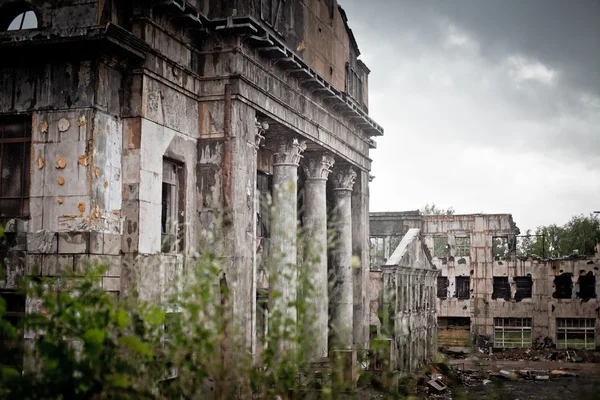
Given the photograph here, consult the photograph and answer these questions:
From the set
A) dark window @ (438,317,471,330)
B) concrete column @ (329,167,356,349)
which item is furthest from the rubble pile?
concrete column @ (329,167,356,349)

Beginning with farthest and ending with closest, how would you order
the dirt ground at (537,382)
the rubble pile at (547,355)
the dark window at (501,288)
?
the dark window at (501,288) → the rubble pile at (547,355) → the dirt ground at (537,382)

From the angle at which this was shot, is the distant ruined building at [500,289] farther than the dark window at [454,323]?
No

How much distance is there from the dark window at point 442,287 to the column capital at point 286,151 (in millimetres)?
27523

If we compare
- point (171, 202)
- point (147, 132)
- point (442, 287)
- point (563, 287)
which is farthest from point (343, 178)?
point (563, 287)

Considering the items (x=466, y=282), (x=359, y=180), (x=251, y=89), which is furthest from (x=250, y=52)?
(x=466, y=282)

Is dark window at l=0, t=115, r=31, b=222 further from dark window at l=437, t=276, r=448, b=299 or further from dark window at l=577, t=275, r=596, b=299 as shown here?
dark window at l=577, t=275, r=596, b=299

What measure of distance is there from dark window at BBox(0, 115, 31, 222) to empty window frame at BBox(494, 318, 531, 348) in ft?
117

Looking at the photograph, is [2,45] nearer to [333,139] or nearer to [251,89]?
[251,89]

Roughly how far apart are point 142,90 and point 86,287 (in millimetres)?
8164

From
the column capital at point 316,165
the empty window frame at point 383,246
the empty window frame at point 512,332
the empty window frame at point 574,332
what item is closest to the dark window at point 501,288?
the empty window frame at point 512,332

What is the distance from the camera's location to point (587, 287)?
4103 centimetres

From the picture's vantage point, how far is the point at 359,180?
24312 millimetres

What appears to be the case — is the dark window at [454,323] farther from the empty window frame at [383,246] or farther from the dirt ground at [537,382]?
the empty window frame at [383,246]

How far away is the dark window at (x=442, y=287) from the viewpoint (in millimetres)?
43625
